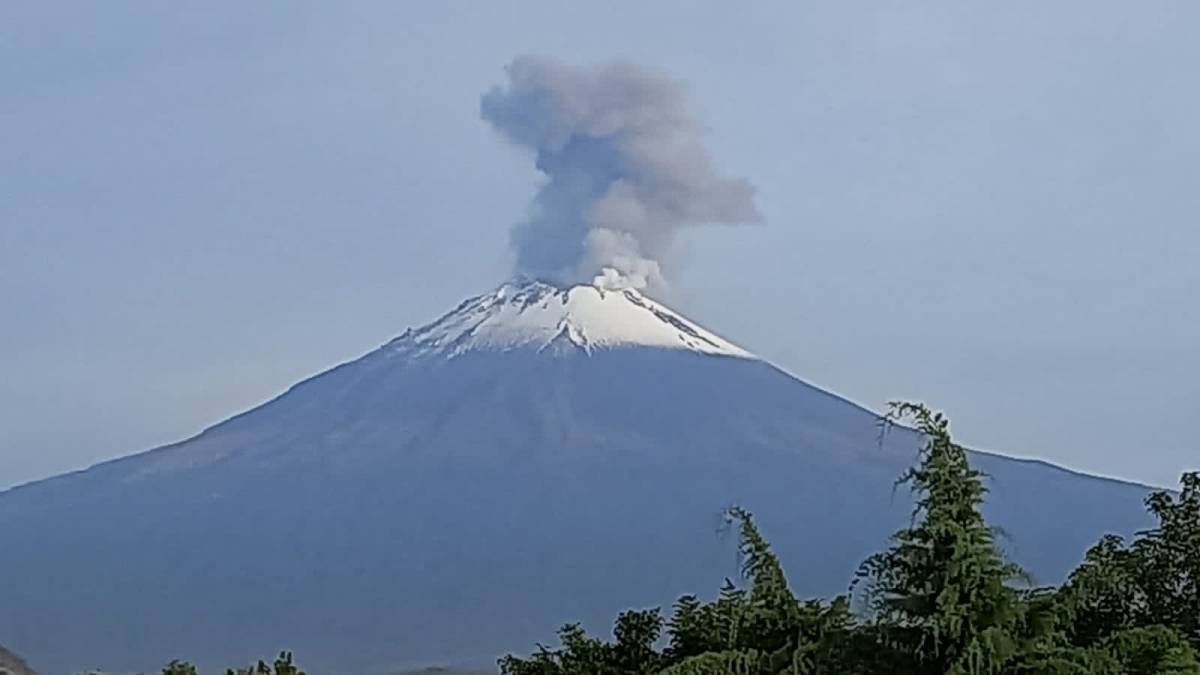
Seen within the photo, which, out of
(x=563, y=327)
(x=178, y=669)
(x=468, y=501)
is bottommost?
(x=178, y=669)

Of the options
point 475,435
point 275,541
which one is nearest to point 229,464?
point 275,541

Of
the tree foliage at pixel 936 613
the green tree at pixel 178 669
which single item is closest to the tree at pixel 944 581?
the tree foliage at pixel 936 613

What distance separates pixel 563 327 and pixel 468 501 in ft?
38.2

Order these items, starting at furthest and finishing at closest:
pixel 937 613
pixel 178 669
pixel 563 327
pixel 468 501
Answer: pixel 563 327, pixel 468 501, pixel 178 669, pixel 937 613

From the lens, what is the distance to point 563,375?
235ft

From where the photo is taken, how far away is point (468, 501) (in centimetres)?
6319

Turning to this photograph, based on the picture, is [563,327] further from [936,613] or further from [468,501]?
[936,613]

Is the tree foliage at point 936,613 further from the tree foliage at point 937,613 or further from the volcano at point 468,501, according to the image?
the volcano at point 468,501

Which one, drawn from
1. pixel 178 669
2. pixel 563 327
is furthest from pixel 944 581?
pixel 563 327

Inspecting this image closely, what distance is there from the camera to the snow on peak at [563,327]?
72.1m

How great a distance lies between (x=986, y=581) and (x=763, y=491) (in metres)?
53.0

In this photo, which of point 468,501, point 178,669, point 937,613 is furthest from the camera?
point 468,501

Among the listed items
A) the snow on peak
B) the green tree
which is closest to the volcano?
the snow on peak

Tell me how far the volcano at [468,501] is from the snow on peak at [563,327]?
0.35 feet
